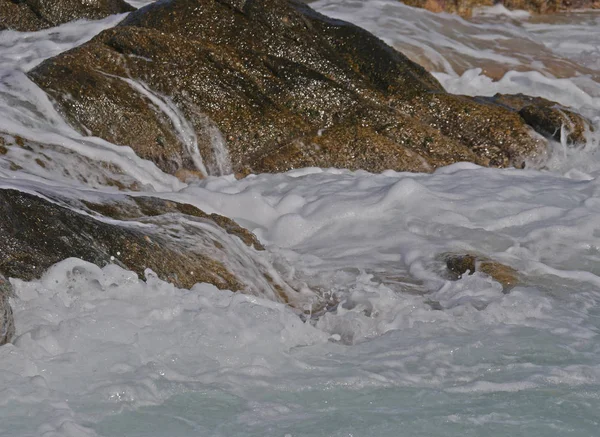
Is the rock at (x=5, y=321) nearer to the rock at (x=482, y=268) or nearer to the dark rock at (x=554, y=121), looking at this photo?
the rock at (x=482, y=268)

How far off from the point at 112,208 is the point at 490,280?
245 centimetres

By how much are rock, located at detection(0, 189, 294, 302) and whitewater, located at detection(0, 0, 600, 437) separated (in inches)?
5.3

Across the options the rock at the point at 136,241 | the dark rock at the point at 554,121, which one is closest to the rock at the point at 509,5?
the dark rock at the point at 554,121

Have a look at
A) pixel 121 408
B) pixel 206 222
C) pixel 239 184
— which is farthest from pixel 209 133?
pixel 121 408

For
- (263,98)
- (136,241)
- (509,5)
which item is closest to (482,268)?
(136,241)

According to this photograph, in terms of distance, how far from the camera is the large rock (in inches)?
333

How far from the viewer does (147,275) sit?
532 cm

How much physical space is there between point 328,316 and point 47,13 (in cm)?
651

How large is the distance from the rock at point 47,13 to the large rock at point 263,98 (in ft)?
3.44

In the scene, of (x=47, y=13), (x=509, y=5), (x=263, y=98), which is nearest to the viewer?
(x=263, y=98)

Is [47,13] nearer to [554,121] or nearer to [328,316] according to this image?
[554,121]

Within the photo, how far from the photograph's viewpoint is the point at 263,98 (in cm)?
897

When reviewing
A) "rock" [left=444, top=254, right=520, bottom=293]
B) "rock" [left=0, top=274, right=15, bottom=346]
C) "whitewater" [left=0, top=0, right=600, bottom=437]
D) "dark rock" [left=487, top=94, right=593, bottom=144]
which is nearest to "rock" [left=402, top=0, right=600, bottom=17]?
"dark rock" [left=487, top=94, right=593, bottom=144]

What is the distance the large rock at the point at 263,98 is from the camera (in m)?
8.45
